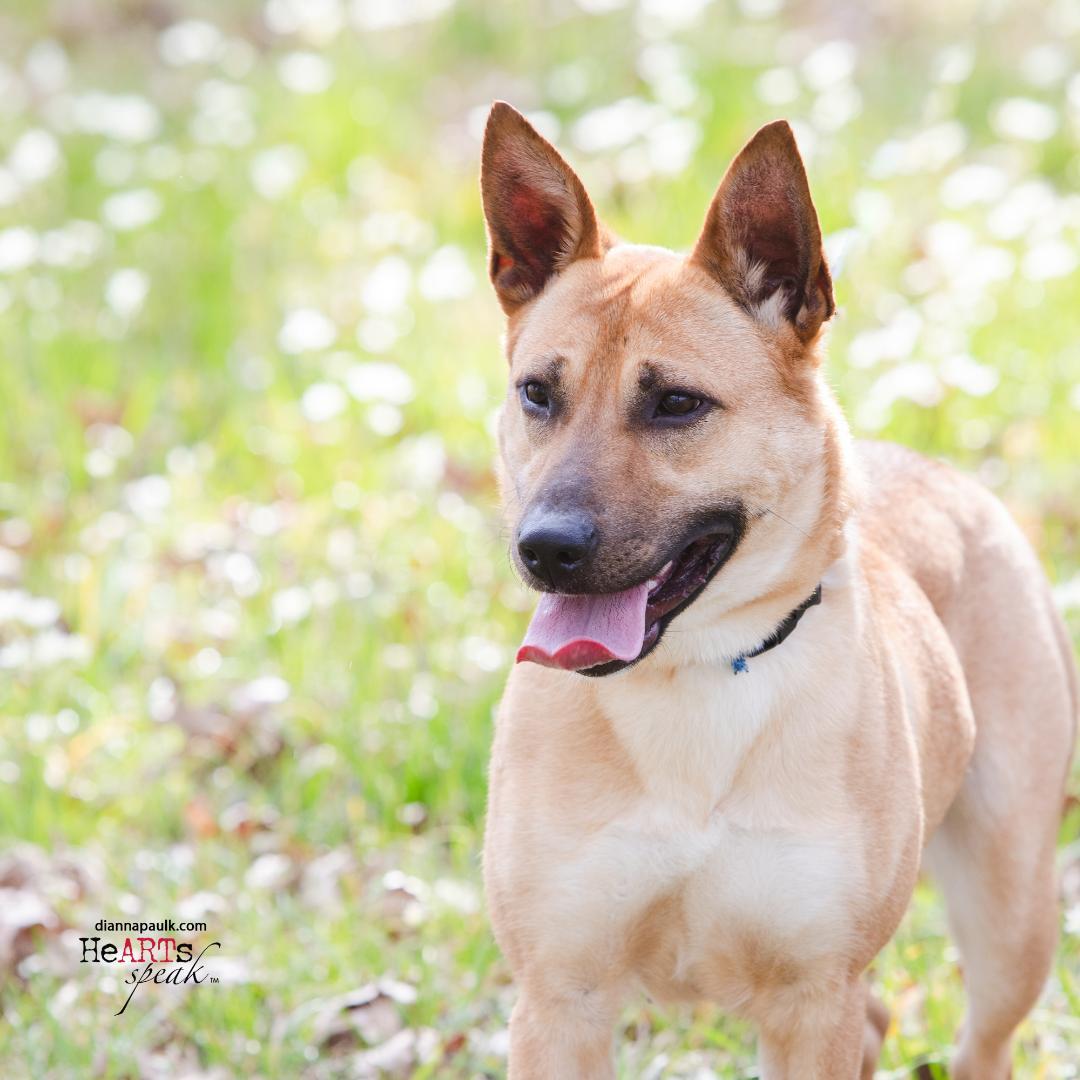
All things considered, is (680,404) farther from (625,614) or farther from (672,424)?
(625,614)

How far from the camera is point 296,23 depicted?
10.0 m

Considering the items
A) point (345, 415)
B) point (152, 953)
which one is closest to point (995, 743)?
point (152, 953)

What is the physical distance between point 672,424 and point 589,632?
16.3 inches

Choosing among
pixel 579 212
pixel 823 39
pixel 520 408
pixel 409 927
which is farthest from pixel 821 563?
pixel 823 39

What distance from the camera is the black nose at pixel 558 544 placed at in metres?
2.84

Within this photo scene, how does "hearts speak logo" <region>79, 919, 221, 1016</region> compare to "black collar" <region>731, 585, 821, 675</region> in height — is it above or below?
below

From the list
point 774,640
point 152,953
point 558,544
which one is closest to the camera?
point 558,544

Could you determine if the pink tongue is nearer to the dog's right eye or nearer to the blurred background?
the dog's right eye

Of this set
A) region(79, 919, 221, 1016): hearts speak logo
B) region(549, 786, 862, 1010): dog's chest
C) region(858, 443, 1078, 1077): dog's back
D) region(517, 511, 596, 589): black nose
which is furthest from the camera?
region(79, 919, 221, 1016): hearts speak logo

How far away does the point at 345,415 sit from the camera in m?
6.19

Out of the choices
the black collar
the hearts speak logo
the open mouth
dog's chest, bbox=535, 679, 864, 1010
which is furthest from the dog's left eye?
the hearts speak logo

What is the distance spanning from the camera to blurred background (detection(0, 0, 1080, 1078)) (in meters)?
3.90

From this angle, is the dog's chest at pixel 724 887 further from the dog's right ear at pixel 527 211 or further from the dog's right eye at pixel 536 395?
the dog's right ear at pixel 527 211

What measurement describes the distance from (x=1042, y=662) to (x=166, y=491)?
127 inches
